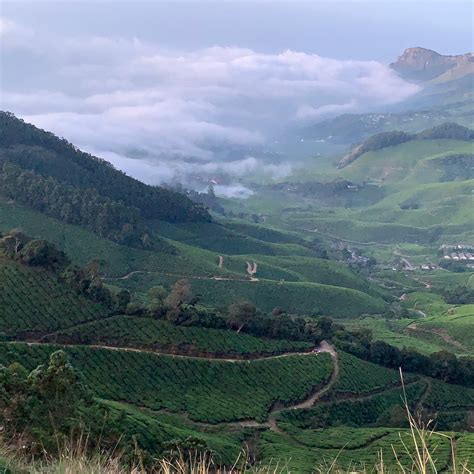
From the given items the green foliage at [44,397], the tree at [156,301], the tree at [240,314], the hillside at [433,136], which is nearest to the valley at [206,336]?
the green foliage at [44,397]

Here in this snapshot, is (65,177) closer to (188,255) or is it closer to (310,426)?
(188,255)

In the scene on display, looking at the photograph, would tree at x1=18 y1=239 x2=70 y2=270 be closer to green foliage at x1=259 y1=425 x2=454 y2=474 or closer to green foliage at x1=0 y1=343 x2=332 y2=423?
green foliage at x1=0 y1=343 x2=332 y2=423

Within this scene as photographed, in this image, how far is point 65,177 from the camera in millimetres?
82688

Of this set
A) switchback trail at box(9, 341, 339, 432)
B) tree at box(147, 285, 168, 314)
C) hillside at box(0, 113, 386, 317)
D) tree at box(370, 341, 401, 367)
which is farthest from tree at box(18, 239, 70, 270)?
tree at box(370, 341, 401, 367)

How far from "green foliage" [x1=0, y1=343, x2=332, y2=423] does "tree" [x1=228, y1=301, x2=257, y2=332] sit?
11.3ft

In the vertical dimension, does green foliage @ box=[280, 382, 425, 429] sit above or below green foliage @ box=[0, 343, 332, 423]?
below

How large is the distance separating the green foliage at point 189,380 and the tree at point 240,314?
3434 mm

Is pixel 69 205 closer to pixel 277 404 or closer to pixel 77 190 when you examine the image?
pixel 77 190

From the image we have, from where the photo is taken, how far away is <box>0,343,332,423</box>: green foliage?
3177 centimetres

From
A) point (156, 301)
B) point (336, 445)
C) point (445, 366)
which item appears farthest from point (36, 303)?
point (445, 366)

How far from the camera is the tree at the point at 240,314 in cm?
4116

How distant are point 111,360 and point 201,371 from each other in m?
5.43

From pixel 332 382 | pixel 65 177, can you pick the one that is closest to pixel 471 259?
pixel 65 177

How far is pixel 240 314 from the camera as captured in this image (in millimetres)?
41219
